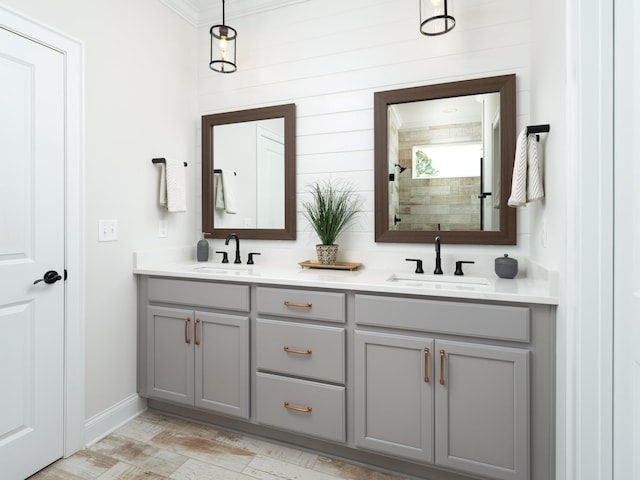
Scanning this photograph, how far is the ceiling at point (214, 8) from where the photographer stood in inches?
100

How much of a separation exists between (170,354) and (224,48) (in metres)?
1.94

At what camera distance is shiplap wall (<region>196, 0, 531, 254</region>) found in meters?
2.03

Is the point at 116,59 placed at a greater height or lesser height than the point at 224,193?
greater

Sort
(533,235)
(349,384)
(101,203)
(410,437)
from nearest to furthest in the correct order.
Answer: (410,437), (349,384), (533,235), (101,203)

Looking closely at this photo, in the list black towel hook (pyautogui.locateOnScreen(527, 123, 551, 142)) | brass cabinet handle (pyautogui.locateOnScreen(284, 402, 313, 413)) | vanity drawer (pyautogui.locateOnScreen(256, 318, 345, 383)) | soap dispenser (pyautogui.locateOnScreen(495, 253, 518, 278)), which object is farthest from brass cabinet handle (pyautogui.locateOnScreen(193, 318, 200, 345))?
black towel hook (pyautogui.locateOnScreen(527, 123, 551, 142))

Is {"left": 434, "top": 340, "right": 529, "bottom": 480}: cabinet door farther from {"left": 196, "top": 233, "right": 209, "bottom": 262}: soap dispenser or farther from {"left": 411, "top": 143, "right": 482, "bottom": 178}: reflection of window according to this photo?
{"left": 196, "top": 233, "right": 209, "bottom": 262}: soap dispenser

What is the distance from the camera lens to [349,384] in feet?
5.86

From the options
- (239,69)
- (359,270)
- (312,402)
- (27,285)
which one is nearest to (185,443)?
(312,402)

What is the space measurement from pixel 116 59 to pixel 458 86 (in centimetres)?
200

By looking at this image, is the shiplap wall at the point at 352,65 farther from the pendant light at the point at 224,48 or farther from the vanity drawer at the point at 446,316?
the vanity drawer at the point at 446,316

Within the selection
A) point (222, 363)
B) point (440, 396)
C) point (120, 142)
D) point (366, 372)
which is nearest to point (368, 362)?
point (366, 372)

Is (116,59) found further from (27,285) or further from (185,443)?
(185,443)

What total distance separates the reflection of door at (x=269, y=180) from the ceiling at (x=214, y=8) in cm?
84

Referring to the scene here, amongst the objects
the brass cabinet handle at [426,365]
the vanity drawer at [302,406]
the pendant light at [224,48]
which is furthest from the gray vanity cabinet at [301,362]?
the pendant light at [224,48]
